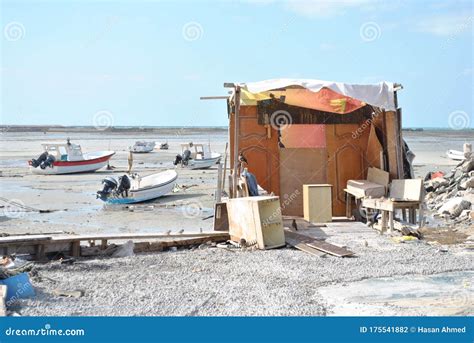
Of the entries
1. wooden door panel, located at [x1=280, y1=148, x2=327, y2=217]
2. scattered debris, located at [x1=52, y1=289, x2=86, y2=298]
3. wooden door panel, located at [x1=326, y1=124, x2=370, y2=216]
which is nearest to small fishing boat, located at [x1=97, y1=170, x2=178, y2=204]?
wooden door panel, located at [x1=280, y1=148, x2=327, y2=217]

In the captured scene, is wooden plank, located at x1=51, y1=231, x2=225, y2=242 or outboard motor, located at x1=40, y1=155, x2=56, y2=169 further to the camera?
outboard motor, located at x1=40, y1=155, x2=56, y2=169

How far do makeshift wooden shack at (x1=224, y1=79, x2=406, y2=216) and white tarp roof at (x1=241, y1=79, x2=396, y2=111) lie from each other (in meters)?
1.51

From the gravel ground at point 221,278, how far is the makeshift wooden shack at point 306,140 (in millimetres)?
3507

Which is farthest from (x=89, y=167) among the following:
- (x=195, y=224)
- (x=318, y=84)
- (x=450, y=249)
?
(x=450, y=249)

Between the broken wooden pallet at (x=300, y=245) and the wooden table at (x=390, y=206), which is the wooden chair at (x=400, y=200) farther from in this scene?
the broken wooden pallet at (x=300, y=245)

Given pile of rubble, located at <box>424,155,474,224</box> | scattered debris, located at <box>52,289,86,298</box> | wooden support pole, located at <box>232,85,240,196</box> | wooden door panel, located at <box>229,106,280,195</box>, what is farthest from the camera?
pile of rubble, located at <box>424,155,474,224</box>

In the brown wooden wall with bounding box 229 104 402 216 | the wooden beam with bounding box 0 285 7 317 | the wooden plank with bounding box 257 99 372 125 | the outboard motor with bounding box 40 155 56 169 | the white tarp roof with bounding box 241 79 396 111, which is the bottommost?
the wooden beam with bounding box 0 285 7 317

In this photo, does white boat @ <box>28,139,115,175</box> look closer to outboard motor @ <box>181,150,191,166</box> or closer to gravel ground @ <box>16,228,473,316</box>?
outboard motor @ <box>181,150,191,166</box>

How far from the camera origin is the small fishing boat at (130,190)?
850 inches

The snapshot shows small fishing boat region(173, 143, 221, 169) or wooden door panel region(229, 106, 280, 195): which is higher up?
wooden door panel region(229, 106, 280, 195)

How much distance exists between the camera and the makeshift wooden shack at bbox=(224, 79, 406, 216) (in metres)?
14.8

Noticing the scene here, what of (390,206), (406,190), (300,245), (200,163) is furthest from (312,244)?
(200,163)

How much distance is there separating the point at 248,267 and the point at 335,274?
1.32 meters

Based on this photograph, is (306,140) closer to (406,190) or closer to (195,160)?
(406,190)
